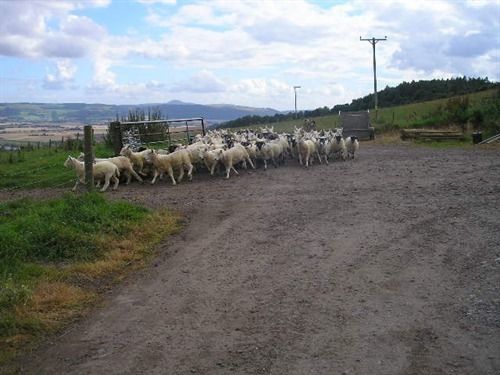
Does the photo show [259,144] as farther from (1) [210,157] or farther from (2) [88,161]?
(2) [88,161]

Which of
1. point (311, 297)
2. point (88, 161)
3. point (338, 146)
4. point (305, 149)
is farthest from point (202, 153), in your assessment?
point (311, 297)

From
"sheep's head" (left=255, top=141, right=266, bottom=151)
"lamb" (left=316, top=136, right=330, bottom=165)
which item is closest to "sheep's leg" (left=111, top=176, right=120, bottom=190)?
"sheep's head" (left=255, top=141, right=266, bottom=151)

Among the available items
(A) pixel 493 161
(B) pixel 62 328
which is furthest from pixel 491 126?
(B) pixel 62 328

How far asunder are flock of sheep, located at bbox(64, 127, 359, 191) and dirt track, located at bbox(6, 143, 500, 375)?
168 inches

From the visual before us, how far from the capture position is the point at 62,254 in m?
8.68

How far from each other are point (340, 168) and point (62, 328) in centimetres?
1355

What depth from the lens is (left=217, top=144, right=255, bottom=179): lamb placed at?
57.0ft

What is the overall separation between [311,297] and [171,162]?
10693mm

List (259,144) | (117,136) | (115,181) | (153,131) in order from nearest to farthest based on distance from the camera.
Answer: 1. (115,181)
2. (259,144)
3. (117,136)
4. (153,131)

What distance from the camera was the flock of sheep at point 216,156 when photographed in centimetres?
1567

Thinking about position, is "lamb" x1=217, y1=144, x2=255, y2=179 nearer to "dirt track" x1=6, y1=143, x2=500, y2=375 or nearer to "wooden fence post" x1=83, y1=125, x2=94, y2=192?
"dirt track" x1=6, y1=143, x2=500, y2=375

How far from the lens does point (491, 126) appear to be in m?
28.4

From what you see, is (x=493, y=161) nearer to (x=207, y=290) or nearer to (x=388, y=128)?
(x=207, y=290)

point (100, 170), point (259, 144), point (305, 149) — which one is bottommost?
point (100, 170)
